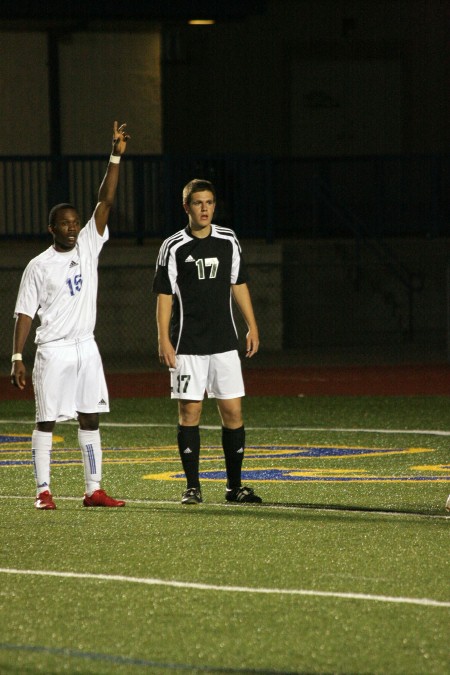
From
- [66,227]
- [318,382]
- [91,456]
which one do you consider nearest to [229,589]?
[91,456]

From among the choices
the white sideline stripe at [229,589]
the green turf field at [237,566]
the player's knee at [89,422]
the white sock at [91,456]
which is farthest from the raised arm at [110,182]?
the white sideline stripe at [229,589]

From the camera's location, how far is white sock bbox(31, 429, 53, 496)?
9.15m

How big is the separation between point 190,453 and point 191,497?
0.27m

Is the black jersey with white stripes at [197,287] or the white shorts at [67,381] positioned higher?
the black jersey with white stripes at [197,287]

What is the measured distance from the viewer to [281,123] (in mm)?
25875

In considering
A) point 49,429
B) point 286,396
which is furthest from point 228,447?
point 286,396

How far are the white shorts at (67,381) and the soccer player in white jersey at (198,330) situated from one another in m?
0.45

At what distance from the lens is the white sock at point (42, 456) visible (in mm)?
9148

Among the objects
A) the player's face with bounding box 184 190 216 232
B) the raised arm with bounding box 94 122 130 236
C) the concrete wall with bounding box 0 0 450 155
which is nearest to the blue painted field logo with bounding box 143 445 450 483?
the player's face with bounding box 184 190 216 232

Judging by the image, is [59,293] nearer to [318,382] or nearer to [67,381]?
[67,381]

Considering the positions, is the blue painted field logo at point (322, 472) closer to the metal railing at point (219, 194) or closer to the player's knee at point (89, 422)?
the player's knee at point (89, 422)

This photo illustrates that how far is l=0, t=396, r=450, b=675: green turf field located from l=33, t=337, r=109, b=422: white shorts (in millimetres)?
→ 607

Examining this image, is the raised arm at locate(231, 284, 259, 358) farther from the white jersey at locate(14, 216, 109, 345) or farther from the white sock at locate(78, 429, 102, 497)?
the white sock at locate(78, 429, 102, 497)

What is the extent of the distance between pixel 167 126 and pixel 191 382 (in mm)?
17593
